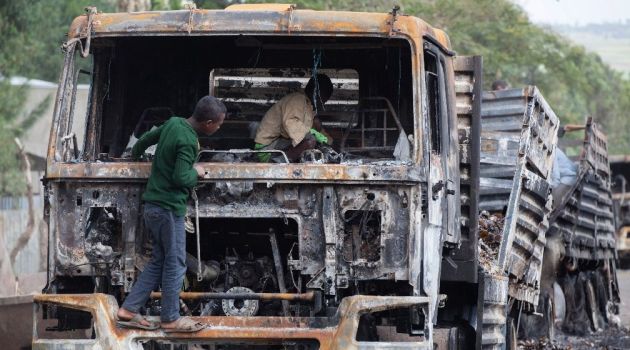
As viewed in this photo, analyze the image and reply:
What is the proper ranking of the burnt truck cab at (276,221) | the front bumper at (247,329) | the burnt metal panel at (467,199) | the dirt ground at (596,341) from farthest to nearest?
the dirt ground at (596,341), the burnt metal panel at (467,199), the burnt truck cab at (276,221), the front bumper at (247,329)

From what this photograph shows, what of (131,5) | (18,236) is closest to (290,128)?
(131,5)

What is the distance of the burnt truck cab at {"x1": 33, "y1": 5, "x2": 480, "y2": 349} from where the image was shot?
23.5 ft

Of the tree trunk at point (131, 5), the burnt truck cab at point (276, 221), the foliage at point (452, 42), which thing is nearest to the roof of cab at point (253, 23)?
the burnt truck cab at point (276, 221)

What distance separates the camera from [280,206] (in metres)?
7.38

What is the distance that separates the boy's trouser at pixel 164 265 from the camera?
7.09 meters

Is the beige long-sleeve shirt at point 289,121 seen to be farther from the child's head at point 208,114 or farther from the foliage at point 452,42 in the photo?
the foliage at point 452,42

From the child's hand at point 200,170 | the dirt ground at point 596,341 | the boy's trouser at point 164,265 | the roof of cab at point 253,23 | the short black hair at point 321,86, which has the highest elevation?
the roof of cab at point 253,23

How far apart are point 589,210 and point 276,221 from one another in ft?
23.6

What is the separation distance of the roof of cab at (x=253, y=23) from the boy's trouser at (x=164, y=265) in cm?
116

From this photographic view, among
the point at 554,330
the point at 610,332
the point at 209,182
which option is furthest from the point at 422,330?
the point at 610,332

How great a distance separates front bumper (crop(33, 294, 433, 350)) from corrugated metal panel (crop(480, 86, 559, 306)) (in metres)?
3.20

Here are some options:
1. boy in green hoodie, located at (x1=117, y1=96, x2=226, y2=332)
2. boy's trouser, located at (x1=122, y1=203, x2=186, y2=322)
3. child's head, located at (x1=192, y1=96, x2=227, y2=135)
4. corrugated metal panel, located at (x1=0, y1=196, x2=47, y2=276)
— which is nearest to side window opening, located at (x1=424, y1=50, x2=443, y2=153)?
child's head, located at (x1=192, y1=96, x2=227, y2=135)

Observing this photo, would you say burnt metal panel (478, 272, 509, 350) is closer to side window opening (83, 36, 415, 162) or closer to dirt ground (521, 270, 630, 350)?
side window opening (83, 36, 415, 162)

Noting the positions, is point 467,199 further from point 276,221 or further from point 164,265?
point 164,265
